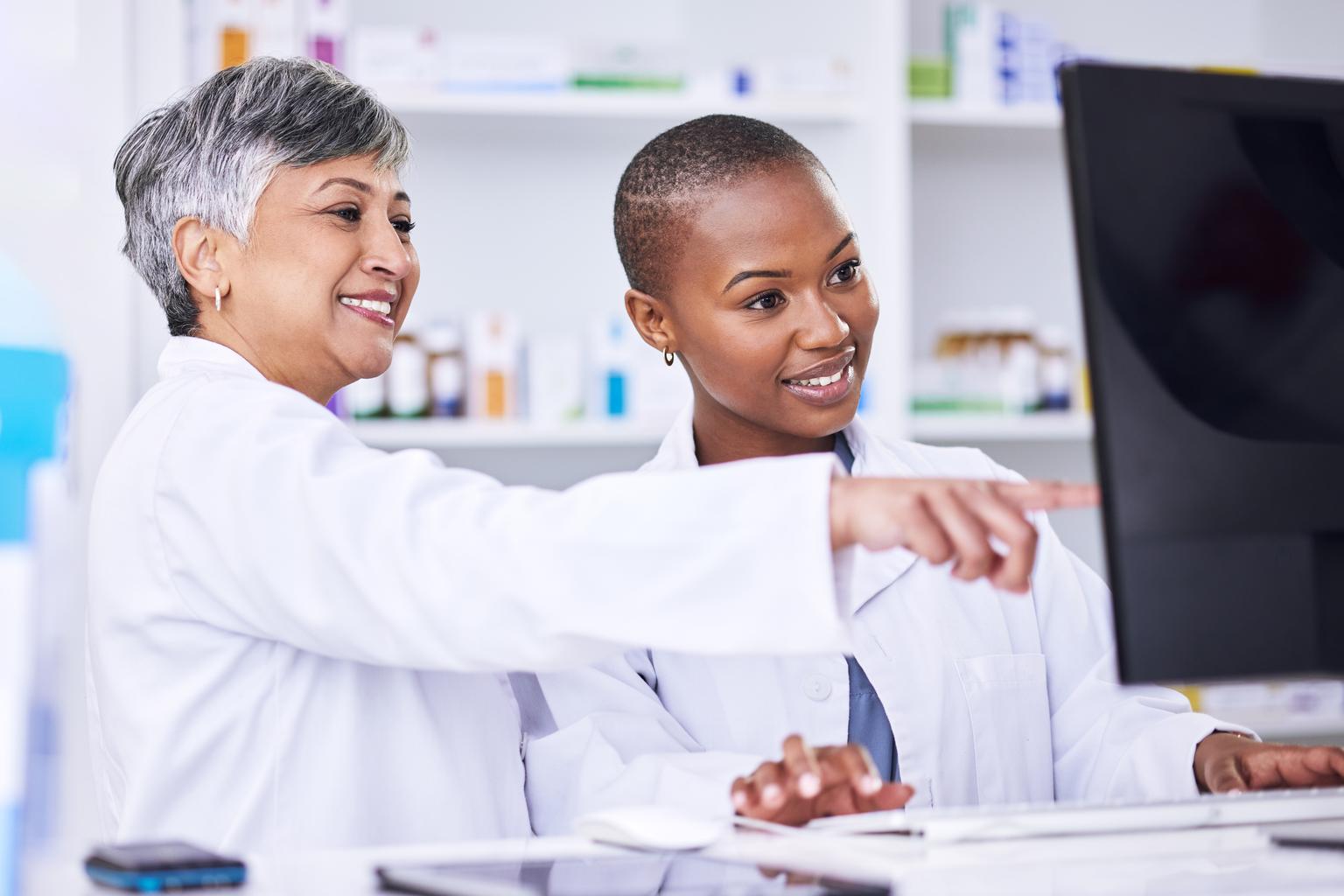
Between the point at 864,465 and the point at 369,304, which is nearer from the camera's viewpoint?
the point at 369,304

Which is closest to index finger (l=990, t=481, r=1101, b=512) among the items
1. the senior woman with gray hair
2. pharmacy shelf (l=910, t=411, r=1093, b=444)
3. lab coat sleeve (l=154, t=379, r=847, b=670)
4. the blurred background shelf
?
the senior woman with gray hair

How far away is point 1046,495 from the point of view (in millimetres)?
754

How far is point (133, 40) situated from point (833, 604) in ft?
6.94

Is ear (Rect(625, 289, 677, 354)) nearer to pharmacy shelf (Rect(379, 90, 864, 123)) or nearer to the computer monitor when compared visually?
the computer monitor

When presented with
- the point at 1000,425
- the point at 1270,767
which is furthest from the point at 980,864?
the point at 1000,425

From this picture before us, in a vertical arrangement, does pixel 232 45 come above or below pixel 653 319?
above

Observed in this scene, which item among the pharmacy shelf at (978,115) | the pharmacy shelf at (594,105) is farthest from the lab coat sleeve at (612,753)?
the pharmacy shelf at (978,115)

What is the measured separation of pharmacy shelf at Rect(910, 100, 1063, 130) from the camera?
2760mm

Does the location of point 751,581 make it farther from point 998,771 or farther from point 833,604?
point 998,771

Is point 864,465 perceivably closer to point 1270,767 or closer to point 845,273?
point 845,273

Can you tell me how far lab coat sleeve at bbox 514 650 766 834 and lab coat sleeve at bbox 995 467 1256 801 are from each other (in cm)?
31

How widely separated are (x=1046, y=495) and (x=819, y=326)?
60 centimetres

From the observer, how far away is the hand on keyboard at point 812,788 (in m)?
0.92

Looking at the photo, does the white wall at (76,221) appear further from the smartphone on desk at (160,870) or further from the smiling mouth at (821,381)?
the smartphone on desk at (160,870)
